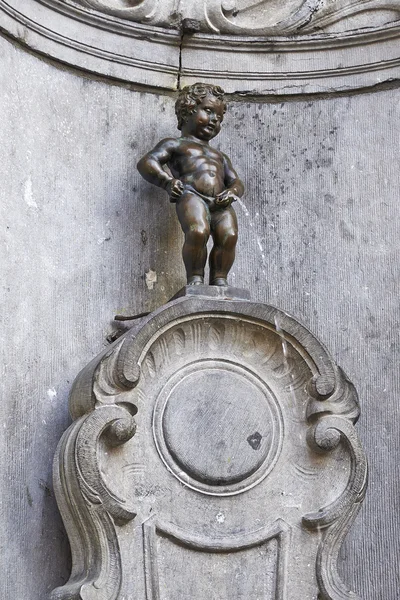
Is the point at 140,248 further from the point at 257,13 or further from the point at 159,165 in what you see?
the point at 257,13

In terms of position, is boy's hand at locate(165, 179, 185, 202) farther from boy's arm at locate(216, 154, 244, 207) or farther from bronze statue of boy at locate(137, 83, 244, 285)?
boy's arm at locate(216, 154, 244, 207)

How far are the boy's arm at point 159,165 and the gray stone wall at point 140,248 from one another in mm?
311

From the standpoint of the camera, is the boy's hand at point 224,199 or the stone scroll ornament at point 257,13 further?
the stone scroll ornament at point 257,13

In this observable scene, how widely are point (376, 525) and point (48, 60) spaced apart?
2164 mm

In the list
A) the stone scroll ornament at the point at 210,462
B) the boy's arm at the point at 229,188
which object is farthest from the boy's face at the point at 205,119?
the stone scroll ornament at the point at 210,462

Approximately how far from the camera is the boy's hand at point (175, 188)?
15.6ft

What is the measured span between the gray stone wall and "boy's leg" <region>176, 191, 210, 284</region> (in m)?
0.39

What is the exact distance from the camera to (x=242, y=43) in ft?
18.0

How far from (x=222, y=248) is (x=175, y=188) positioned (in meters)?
0.28

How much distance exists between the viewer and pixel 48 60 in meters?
5.17

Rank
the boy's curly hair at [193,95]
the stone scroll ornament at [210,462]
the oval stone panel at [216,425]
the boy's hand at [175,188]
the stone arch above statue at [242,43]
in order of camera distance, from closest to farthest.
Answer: the stone scroll ornament at [210,462]
the oval stone panel at [216,425]
the boy's hand at [175,188]
the boy's curly hair at [193,95]
the stone arch above statue at [242,43]

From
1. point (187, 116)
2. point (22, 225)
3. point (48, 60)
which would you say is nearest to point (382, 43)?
point (187, 116)

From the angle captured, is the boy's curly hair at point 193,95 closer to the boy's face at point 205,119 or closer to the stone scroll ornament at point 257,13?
the boy's face at point 205,119

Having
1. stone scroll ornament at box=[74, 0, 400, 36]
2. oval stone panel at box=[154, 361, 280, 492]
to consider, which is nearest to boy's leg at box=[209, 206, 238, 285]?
oval stone panel at box=[154, 361, 280, 492]
